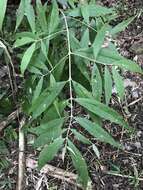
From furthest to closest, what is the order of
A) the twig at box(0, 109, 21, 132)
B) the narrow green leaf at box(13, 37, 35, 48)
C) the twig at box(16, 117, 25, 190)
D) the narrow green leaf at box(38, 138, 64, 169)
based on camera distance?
the twig at box(0, 109, 21, 132)
the twig at box(16, 117, 25, 190)
the narrow green leaf at box(13, 37, 35, 48)
the narrow green leaf at box(38, 138, 64, 169)

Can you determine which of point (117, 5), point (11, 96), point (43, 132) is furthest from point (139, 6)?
point (43, 132)

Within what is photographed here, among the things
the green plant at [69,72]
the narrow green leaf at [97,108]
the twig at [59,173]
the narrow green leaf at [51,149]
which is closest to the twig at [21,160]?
the twig at [59,173]

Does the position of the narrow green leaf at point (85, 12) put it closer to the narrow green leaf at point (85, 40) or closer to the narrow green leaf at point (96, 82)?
the narrow green leaf at point (85, 40)

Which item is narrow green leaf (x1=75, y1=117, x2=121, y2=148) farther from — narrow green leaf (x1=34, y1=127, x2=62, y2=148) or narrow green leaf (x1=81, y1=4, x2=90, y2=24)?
narrow green leaf (x1=81, y1=4, x2=90, y2=24)

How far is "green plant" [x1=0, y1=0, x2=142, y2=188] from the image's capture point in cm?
135

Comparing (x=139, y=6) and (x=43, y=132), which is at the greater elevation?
(x=139, y=6)

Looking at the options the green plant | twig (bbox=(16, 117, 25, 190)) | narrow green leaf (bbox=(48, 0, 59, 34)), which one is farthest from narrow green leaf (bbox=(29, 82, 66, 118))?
twig (bbox=(16, 117, 25, 190))

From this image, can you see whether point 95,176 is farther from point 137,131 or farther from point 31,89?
point 31,89

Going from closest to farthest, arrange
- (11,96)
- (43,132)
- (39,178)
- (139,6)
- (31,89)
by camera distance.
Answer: (43,132) → (31,89) → (39,178) → (11,96) → (139,6)

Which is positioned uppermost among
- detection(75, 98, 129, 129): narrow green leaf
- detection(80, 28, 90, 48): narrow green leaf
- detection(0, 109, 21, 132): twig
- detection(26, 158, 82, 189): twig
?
detection(80, 28, 90, 48): narrow green leaf

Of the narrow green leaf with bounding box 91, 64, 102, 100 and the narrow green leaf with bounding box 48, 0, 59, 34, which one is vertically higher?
the narrow green leaf with bounding box 48, 0, 59, 34

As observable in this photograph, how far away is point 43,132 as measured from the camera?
1363 millimetres

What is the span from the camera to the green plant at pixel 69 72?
1348 mm

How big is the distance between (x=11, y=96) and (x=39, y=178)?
44 centimetres
